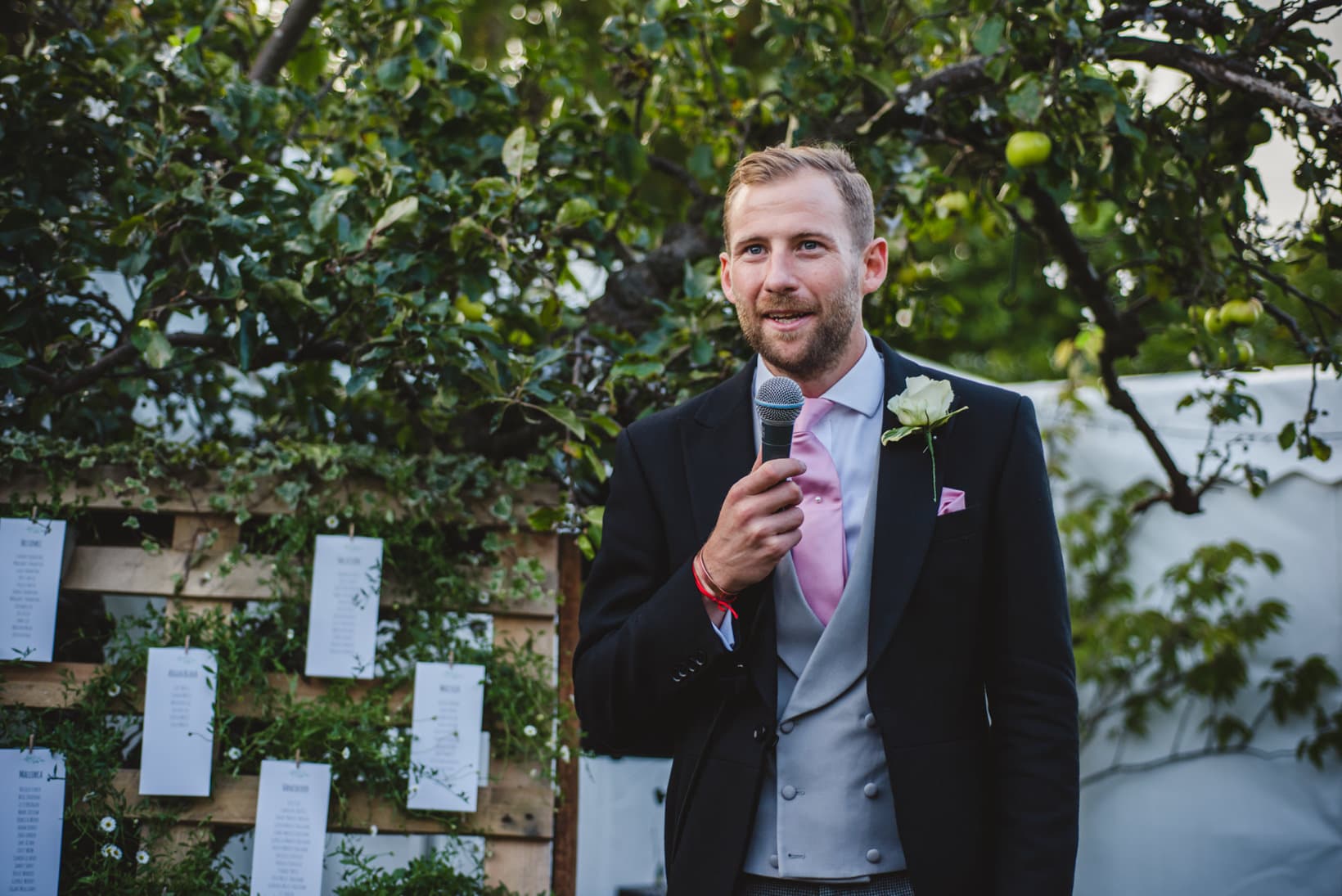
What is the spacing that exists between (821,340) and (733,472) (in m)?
0.25

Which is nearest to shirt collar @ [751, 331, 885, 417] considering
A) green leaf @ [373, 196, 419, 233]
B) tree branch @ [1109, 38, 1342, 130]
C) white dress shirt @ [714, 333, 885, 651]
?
white dress shirt @ [714, 333, 885, 651]

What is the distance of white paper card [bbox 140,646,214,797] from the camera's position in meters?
2.05

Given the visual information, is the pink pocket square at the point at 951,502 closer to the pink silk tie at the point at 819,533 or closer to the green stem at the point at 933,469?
the green stem at the point at 933,469

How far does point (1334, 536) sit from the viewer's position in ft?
13.4

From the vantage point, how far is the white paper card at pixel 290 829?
2039 mm

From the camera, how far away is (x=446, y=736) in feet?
6.97

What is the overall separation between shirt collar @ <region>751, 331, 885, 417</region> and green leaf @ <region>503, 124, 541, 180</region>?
986 millimetres

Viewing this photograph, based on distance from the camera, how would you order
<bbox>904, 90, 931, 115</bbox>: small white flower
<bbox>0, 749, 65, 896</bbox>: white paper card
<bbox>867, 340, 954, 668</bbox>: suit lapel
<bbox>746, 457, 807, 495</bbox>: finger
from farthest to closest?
<bbox>904, 90, 931, 115</bbox>: small white flower → <bbox>0, 749, 65, 896</bbox>: white paper card → <bbox>867, 340, 954, 668</bbox>: suit lapel → <bbox>746, 457, 807, 495</bbox>: finger

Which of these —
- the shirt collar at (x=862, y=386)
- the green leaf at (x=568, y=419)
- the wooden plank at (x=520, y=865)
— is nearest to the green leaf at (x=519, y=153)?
the green leaf at (x=568, y=419)

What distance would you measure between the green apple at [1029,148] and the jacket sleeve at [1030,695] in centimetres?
111

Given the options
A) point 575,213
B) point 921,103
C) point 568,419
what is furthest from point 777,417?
point 921,103

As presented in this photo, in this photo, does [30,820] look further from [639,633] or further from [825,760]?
[825,760]

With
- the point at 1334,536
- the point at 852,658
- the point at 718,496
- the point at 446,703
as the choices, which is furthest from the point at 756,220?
the point at 1334,536

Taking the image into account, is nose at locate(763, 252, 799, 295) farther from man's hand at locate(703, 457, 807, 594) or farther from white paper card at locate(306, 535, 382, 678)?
white paper card at locate(306, 535, 382, 678)
